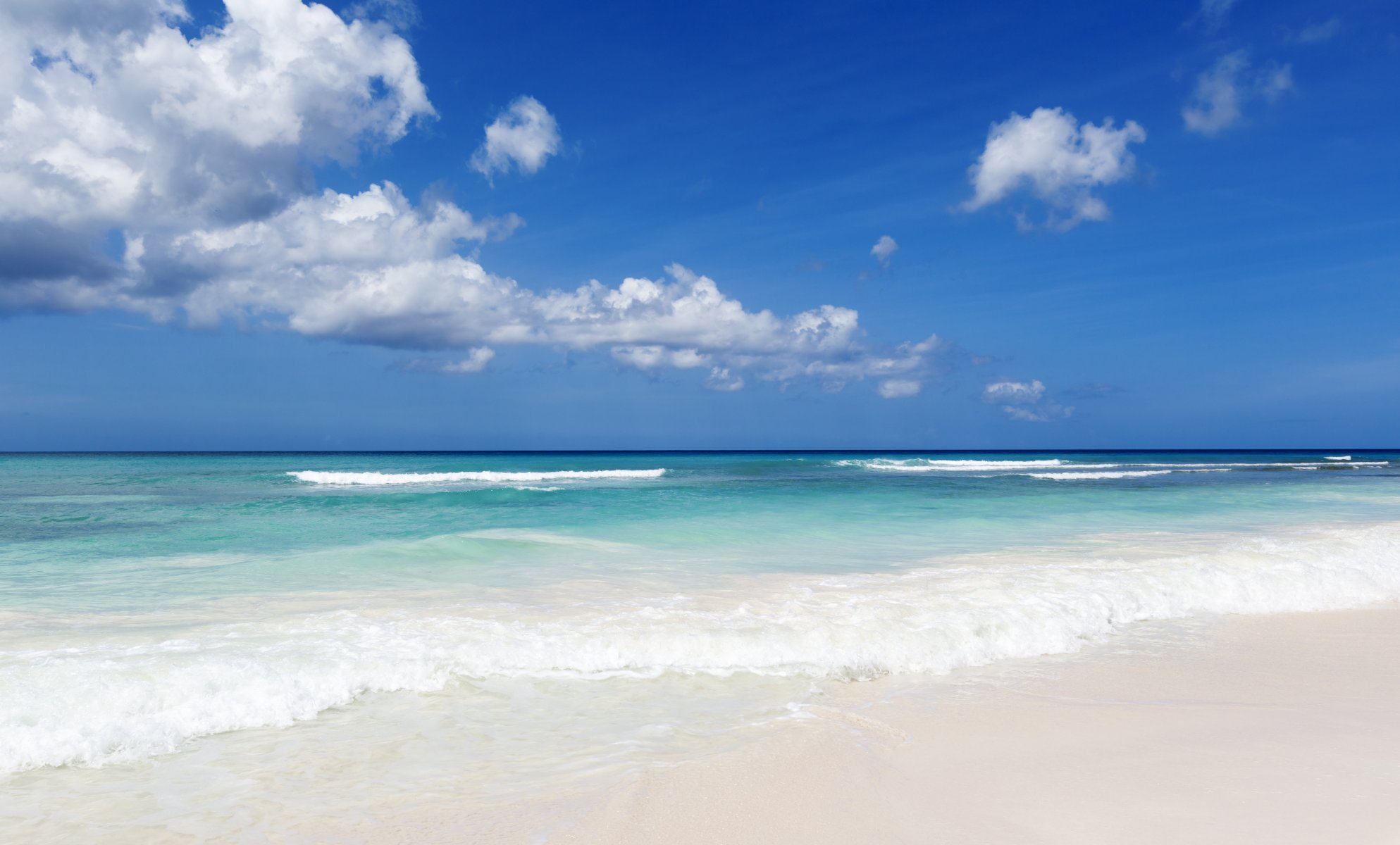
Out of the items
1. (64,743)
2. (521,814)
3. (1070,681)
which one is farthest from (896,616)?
(64,743)

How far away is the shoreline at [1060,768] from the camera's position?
355 centimetres

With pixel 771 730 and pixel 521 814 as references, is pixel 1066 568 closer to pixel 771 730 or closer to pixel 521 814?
pixel 771 730

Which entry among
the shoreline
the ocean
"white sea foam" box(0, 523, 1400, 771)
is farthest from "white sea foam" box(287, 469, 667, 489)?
the shoreline

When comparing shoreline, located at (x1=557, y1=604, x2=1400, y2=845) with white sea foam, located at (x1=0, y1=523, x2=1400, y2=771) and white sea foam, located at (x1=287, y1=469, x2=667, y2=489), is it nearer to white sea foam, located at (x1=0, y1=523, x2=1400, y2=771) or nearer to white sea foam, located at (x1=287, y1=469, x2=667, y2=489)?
white sea foam, located at (x1=0, y1=523, x2=1400, y2=771)

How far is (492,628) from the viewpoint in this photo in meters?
6.86

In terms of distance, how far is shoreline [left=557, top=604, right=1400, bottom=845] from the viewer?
3.55m

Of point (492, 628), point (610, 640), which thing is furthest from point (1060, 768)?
point (492, 628)

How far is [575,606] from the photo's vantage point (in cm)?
791

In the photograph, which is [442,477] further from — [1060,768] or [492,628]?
[1060,768]

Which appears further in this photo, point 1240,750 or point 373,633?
point 373,633

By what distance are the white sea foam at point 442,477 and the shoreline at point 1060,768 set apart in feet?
105

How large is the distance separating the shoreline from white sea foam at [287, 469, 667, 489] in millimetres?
31916

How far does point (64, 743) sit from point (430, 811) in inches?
102

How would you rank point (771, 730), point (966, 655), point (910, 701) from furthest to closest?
point (966, 655) < point (910, 701) < point (771, 730)
